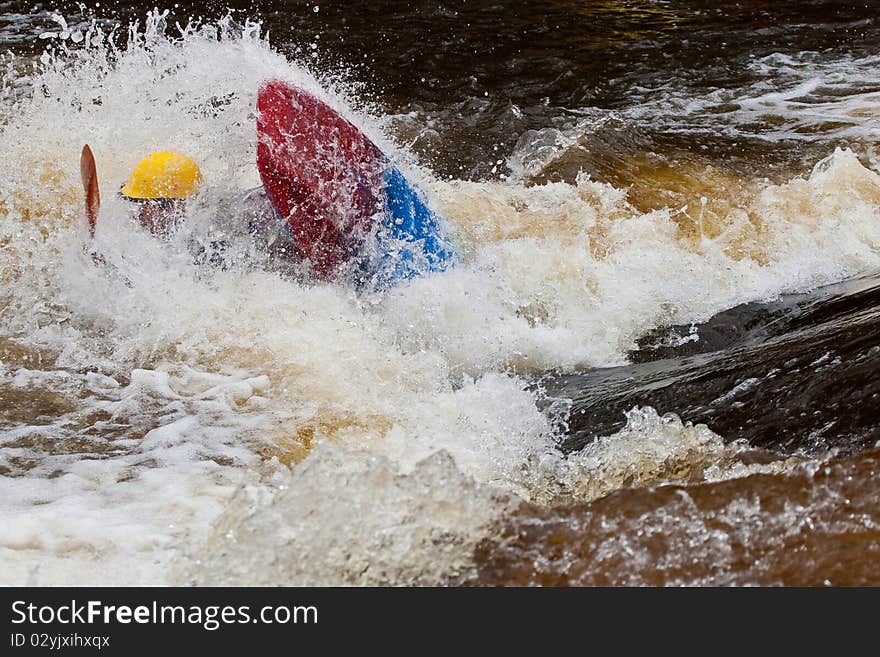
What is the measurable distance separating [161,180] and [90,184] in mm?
343

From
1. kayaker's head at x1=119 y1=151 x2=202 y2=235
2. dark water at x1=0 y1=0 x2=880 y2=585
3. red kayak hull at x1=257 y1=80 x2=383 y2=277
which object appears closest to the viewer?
dark water at x1=0 y1=0 x2=880 y2=585

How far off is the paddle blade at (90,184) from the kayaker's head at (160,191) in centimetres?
22

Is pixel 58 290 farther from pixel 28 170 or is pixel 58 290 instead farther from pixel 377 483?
pixel 377 483

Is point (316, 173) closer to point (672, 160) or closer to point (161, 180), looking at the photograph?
point (161, 180)

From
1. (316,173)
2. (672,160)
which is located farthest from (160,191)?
(672,160)

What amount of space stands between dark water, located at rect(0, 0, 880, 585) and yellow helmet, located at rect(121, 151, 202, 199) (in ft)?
4.00

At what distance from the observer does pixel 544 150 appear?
5914 mm

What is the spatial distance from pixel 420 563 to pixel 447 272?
210cm

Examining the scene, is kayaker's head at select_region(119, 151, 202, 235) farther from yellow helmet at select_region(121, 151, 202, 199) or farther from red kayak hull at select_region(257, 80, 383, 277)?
red kayak hull at select_region(257, 80, 383, 277)

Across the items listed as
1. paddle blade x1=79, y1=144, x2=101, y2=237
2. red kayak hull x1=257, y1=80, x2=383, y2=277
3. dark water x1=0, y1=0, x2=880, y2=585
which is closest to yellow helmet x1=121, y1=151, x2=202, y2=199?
paddle blade x1=79, y1=144, x2=101, y2=237

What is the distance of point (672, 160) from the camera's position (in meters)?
5.87

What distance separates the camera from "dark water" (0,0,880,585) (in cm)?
190

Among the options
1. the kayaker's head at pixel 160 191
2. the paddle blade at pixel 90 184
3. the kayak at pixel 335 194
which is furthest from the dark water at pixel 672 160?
the kayaker's head at pixel 160 191
